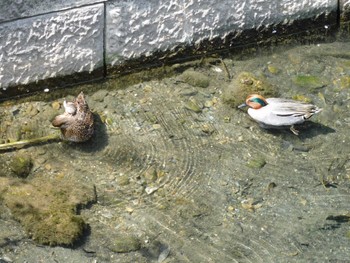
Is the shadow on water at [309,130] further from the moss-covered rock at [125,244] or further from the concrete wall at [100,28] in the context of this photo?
the moss-covered rock at [125,244]

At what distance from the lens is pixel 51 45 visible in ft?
18.6

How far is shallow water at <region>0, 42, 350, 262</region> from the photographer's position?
488 cm

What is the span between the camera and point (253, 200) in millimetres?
5195

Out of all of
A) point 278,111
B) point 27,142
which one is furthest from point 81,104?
point 278,111

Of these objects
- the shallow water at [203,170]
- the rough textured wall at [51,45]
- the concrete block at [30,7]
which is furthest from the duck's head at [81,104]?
Result: the concrete block at [30,7]

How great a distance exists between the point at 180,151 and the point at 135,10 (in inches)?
48.9

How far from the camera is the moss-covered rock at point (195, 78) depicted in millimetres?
5934

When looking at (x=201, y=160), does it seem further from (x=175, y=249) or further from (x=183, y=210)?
(x=175, y=249)

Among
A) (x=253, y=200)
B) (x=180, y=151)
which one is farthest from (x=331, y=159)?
(x=180, y=151)

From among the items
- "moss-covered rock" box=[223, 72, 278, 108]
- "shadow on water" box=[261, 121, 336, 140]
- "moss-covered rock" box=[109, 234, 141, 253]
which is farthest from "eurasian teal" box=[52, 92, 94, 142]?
"shadow on water" box=[261, 121, 336, 140]

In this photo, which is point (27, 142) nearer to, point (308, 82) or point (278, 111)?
point (278, 111)

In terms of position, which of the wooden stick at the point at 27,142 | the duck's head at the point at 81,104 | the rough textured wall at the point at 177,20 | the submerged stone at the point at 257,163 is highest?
the rough textured wall at the point at 177,20

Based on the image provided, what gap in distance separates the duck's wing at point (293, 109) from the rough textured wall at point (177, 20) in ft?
3.12

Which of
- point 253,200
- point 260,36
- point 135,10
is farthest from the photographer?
point 260,36
